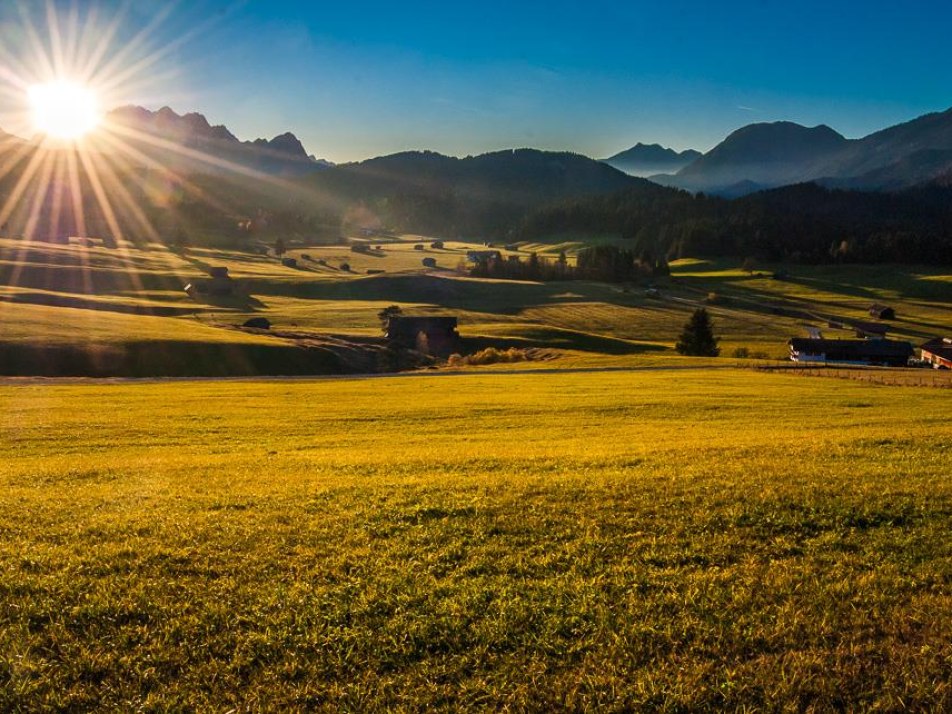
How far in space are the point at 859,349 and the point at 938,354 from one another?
459 inches

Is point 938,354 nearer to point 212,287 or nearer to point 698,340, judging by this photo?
point 698,340

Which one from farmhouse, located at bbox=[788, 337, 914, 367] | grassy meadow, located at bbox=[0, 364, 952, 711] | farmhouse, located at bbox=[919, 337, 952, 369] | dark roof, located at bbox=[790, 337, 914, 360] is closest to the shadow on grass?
farmhouse, located at bbox=[788, 337, 914, 367]

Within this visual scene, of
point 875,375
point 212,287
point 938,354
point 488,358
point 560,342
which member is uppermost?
point 212,287

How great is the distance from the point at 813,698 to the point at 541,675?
286 centimetres

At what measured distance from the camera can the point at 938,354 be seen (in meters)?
98.1

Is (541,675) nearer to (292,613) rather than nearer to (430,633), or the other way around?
(430,633)

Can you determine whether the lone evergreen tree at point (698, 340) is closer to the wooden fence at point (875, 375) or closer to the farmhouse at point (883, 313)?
the wooden fence at point (875, 375)

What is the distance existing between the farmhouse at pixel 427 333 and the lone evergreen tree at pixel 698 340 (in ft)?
121

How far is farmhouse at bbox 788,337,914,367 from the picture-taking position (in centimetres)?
9875

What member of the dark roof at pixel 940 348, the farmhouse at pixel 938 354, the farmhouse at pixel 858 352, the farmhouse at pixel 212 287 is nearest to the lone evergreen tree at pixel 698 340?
the farmhouse at pixel 858 352

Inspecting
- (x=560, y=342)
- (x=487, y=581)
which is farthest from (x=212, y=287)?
(x=487, y=581)

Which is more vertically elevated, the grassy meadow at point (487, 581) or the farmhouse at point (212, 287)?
the farmhouse at point (212, 287)

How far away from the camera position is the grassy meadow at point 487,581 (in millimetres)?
6781

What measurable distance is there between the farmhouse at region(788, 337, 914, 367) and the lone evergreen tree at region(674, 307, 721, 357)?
12.7 meters
